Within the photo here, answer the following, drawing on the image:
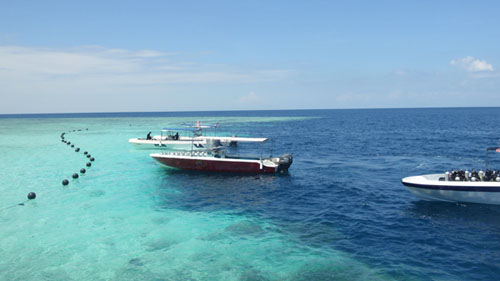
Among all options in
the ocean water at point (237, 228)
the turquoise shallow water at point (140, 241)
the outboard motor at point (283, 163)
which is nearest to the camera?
the turquoise shallow water at point (140, 241)

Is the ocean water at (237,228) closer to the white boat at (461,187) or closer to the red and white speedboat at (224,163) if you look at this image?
the white boat at (461,187)

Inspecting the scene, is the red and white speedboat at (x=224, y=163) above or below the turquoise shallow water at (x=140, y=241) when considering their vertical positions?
above

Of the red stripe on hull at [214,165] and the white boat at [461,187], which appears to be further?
the red stripe on hull at [214,165]

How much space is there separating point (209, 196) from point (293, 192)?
7.49m

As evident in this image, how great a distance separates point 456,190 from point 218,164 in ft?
74.9

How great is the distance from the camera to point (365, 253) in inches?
688

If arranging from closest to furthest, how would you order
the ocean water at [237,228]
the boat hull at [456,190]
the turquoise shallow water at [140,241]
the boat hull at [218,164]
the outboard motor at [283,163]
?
the turquoise shallow water at [140,241], the ocean water at [237,228], the boat hull at [456,190], the boat hull at [218,164], the outboard motor at [283,163]

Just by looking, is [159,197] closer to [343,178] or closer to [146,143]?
[343,178]

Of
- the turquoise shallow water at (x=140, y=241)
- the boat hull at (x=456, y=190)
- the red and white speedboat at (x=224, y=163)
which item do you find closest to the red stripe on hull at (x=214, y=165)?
the red and white speedboat at (x=224, y=163)

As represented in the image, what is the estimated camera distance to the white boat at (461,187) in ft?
79.1

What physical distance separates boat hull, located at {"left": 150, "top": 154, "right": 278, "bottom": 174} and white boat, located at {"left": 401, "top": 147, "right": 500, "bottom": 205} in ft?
50.4

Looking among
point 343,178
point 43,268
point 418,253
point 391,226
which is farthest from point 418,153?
point 43,268

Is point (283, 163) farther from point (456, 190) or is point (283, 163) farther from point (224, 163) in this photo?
point (456, 190)

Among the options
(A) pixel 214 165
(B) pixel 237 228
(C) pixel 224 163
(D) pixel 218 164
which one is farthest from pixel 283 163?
(B) pixel 237 228
